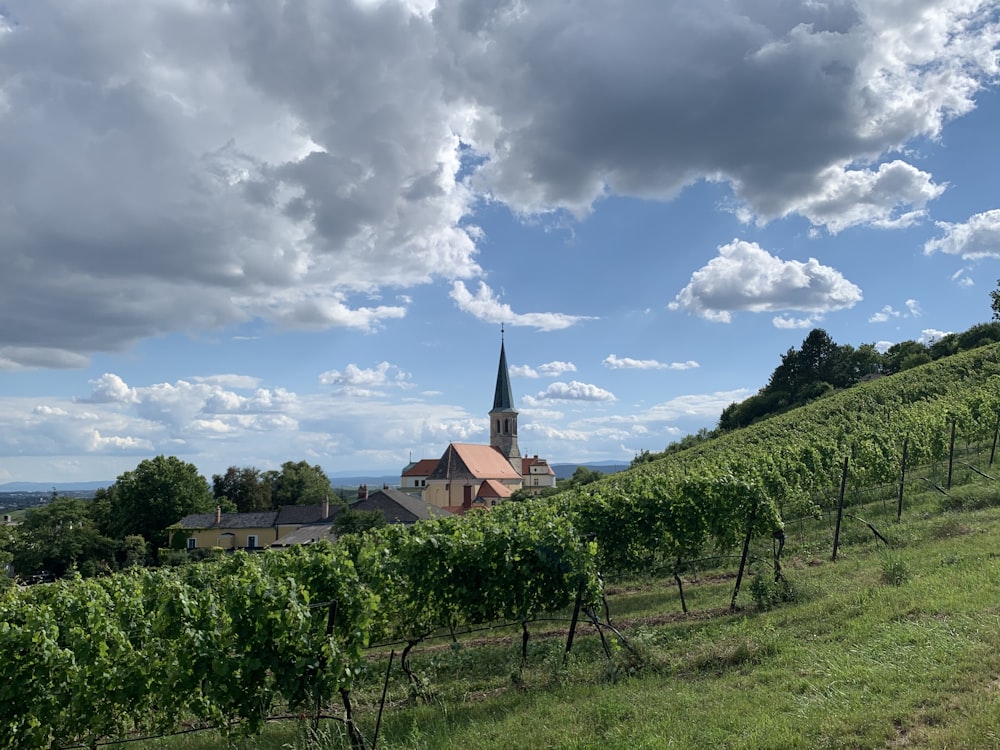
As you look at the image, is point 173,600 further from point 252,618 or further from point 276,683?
point 276,683

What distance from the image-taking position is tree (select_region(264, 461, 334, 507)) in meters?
74.0

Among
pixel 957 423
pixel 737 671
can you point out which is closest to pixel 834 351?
pixel 957 423

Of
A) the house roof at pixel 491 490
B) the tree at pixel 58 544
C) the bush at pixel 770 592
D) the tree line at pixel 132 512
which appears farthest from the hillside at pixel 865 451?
the tree at pixel 58 544

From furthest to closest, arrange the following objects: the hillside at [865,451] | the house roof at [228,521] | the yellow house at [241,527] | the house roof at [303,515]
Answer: the house roof at [303,515], the house roof at [228,521], the yellow house at [241,527], the hillside at [865,451]

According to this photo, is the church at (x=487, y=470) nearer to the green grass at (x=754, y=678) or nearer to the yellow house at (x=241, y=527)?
the yellow house at (x=241, y=527)

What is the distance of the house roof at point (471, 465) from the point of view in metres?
74.1

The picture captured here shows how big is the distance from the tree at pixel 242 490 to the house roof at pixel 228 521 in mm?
9623

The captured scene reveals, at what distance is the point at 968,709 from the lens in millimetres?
4934

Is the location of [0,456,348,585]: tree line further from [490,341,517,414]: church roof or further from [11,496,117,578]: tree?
[490,341,517,414]: church roof

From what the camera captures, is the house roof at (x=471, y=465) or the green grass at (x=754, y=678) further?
the house roof at (x=471, y=465)

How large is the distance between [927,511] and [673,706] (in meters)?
12.0

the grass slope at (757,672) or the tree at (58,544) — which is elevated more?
the grass slope at (757,672)

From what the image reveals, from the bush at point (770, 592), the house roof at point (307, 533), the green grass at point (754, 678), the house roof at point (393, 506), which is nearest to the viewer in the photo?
the green grass at point (754, 678)

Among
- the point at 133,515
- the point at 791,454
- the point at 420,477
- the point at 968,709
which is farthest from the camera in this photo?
the point at 420,477
